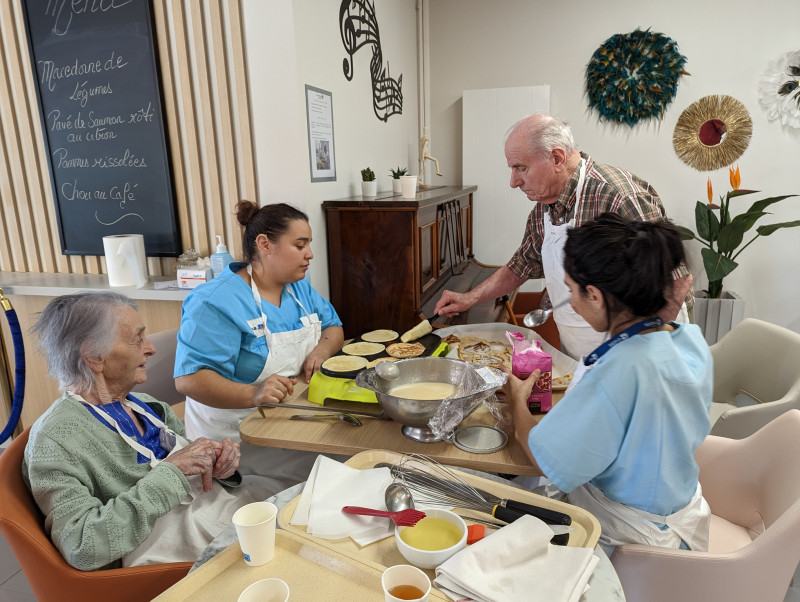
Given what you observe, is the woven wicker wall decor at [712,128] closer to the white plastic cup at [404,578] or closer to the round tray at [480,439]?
the round tray at [480,439]

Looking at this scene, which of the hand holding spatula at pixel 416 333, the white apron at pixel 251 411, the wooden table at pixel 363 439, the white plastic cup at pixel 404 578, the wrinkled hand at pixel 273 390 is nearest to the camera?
the white plastic cup at pixel 404 578

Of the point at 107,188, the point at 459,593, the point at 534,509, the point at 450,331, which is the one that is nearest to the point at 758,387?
the point at 450,331

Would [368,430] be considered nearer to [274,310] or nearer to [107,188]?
[274,310]

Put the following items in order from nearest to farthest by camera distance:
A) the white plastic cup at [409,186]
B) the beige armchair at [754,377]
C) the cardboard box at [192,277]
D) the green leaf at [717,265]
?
1. the beige armchair at [754,377]
2. the cardboard box at [192,277]
3. the white plastic cup at [409,186]
4. the green leaf at [717,265]

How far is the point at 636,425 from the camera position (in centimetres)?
118

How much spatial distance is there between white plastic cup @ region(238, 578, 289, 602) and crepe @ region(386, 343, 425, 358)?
3.79 feet

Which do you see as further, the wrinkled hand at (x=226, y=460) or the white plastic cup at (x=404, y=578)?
the wrinkled hand at (x=226, y=460)

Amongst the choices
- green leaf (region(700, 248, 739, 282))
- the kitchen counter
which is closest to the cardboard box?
the kitchen counter

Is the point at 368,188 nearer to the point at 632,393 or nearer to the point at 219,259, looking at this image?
the point at 219,259

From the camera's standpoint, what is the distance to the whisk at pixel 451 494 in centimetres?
111

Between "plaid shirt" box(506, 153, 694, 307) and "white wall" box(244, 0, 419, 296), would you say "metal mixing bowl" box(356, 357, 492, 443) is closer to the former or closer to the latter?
"plaid shirt" box(506, 153, 694, 307)

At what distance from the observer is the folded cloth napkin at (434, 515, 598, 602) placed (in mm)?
917

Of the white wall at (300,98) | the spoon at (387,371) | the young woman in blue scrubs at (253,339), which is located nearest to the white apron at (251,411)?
the young woman in blue scrubs at (253,339)

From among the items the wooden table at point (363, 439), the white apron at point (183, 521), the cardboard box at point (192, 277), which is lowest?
the white apron at point (183, 521)
